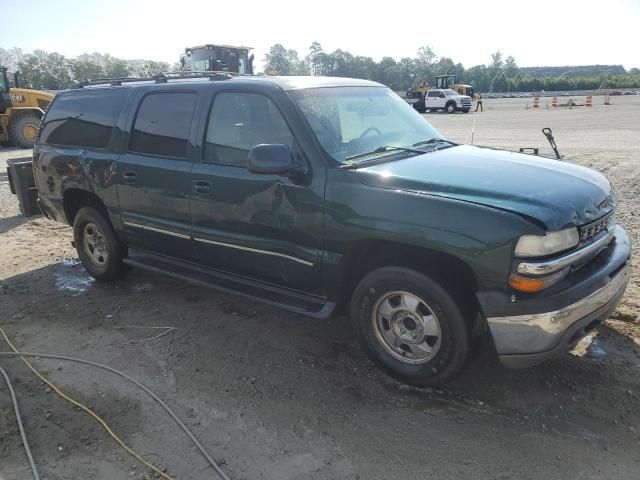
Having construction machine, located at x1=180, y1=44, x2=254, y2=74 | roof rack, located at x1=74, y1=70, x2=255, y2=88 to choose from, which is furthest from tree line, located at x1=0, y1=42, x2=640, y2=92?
roof rack, located at x1=74, y1=70, x2=255, y2=88

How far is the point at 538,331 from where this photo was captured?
2820 millimetres

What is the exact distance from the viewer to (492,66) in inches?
5650

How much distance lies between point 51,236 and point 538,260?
6716 millimetres

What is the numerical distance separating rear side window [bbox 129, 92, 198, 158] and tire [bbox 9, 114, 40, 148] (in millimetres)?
16285

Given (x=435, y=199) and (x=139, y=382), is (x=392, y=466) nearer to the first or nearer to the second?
(x=435, y=199)

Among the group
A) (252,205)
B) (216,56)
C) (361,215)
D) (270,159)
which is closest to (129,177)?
(252,205)

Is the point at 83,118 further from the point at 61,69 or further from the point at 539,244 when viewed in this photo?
the point at 61,69

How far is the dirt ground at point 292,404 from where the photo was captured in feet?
9.07

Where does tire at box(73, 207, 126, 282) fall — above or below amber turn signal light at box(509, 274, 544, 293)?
below

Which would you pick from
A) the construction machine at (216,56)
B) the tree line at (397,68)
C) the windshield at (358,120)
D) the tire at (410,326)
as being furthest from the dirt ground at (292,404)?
the tree line at (397,68)

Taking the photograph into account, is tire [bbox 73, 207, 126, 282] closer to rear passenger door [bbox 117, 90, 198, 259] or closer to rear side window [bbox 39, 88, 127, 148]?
rear passenger door [bbox 117, 90, 198, 259]

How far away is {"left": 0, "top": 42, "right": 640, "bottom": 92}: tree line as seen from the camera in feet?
283

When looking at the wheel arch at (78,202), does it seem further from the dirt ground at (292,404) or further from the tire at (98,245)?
the dirt ground at (292,404)

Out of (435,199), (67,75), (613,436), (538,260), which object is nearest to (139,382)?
(435,199)
